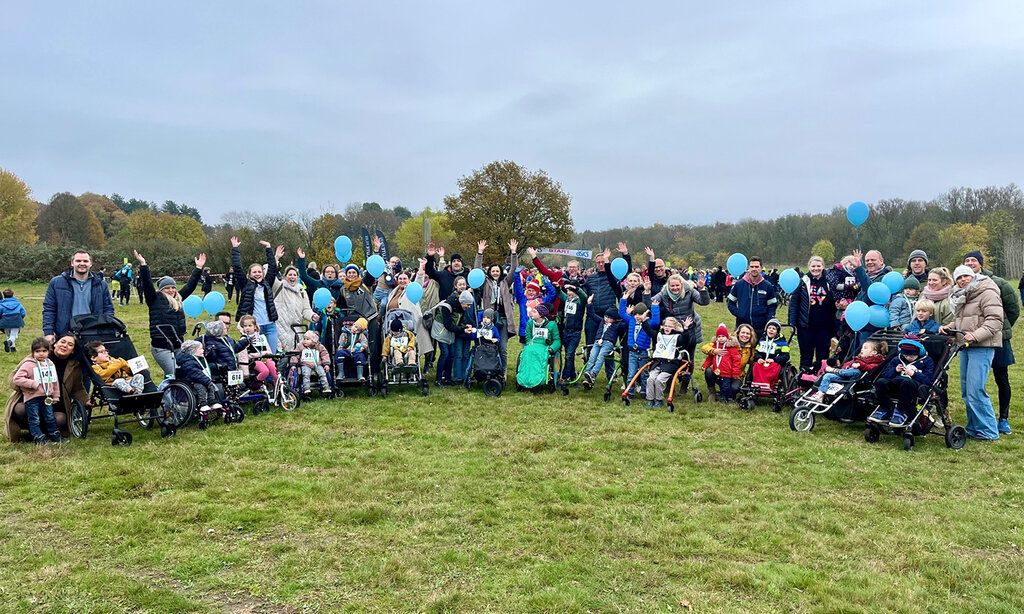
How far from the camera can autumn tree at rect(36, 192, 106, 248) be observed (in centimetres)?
4525

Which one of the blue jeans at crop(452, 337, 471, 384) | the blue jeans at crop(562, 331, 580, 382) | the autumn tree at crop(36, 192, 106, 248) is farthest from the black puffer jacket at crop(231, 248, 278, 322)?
the autumn tree at crop(36, 192, 106, 248)

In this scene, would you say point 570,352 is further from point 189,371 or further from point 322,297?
point 189,371

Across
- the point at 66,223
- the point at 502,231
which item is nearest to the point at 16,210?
the point at 66,223

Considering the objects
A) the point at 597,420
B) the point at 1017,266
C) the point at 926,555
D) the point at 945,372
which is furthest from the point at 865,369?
the point at 1017,266

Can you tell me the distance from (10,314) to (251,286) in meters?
7.21

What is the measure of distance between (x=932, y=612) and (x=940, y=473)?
8.11ft

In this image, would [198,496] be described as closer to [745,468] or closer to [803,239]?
[745,468]

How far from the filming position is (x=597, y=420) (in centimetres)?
693

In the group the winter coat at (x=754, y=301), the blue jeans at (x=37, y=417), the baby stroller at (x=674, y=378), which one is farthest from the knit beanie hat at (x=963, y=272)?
the blue jeans at (x=37, y=417)

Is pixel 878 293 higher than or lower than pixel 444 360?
higher

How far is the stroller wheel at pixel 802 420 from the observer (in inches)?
254

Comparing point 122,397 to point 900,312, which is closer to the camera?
point 122,397

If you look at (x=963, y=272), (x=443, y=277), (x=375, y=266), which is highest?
(x=375, y=266)

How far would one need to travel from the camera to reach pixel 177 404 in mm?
6238
